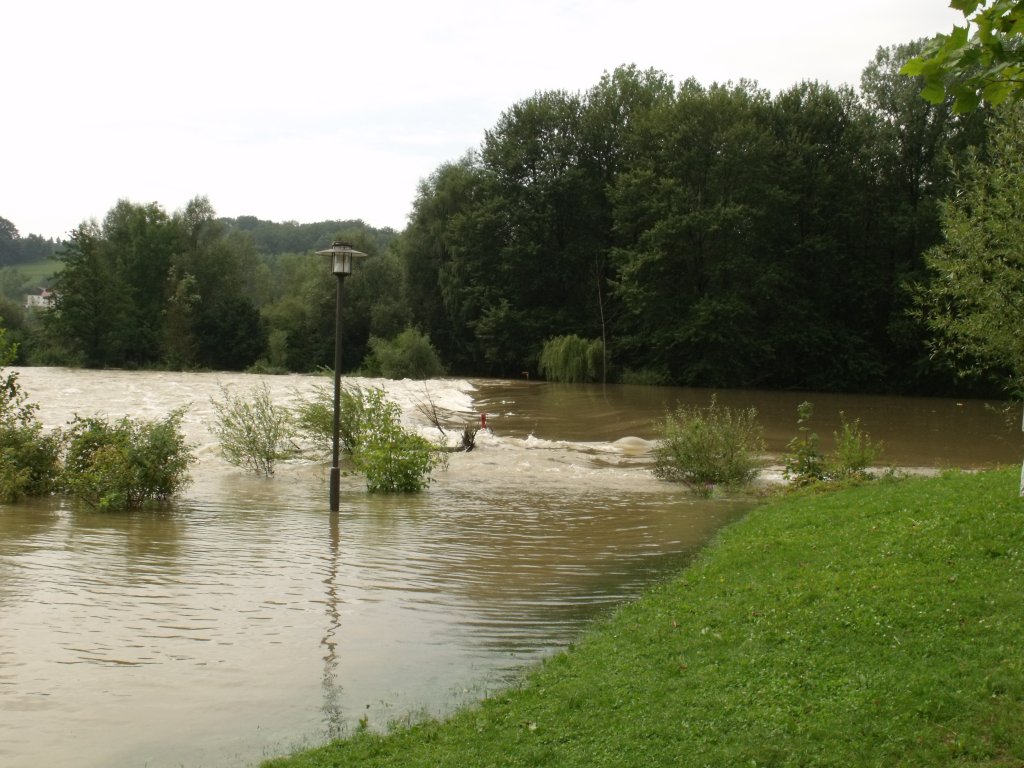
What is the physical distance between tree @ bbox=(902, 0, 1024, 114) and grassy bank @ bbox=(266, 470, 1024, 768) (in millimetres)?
3337

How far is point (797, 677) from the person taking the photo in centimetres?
621

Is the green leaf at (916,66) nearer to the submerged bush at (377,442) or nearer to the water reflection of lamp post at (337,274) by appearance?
the water reflection of lamp post at (337,274)

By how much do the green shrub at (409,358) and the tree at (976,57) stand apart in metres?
54.9

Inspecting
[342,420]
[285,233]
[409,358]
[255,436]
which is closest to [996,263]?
[342,420]

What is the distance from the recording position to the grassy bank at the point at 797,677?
17.4 feet

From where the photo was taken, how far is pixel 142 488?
16.1 meters

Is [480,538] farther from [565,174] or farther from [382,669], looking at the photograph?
[565,174]

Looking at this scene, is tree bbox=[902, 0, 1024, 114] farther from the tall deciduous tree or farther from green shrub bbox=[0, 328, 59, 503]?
green shrub bbox=[0, 328, 59, 503]

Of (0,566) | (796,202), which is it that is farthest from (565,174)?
(0,566)

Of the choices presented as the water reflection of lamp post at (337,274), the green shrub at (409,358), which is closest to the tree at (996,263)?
the water reflection of lamp post at (337,274)

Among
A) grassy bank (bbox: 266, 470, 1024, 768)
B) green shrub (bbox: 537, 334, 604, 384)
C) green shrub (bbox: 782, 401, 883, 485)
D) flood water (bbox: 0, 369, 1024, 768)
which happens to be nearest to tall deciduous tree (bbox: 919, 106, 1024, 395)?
green shrub (bbox: 782, 401, 883, 485)

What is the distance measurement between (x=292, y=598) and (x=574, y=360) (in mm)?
46355

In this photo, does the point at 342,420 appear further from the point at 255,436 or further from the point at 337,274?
the point at 337,274

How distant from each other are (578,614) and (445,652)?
1.70 metres
